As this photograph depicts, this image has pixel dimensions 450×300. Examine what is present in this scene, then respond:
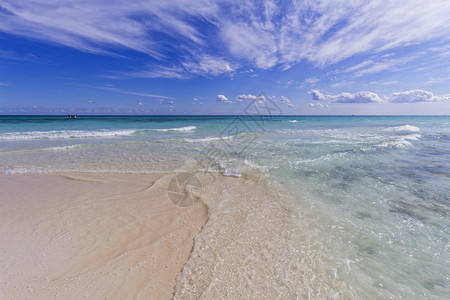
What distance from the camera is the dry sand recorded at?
265 cm

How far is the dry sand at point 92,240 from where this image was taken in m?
2.65

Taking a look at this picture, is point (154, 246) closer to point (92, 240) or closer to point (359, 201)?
point (92, 240)

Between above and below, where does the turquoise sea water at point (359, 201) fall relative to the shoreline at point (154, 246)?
below

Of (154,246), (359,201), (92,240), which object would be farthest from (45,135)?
(359,201)

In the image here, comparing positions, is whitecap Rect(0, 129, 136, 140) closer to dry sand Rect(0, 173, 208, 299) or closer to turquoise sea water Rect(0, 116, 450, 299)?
turquoise sea water Rect(0, 116, 450, 299)

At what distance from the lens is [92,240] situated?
3.56 meters

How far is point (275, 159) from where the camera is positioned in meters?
9.55

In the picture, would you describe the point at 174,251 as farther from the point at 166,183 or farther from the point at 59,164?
the point at 59,164

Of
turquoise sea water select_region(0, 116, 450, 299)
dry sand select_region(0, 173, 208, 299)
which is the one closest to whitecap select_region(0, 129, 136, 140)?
turquoise sea water select_region(0, 116, 450, 299)

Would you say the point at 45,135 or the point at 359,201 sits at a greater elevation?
the point at 45,135

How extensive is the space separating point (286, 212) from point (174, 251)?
101 inches

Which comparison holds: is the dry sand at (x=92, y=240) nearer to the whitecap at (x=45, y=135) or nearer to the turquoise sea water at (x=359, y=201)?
the turquoise sea water at (x=359, y=201)

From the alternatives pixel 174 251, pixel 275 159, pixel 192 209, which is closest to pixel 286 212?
pixel 192 209

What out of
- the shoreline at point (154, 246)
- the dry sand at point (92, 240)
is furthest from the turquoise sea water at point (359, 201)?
the dry sand at point (92, 240)
